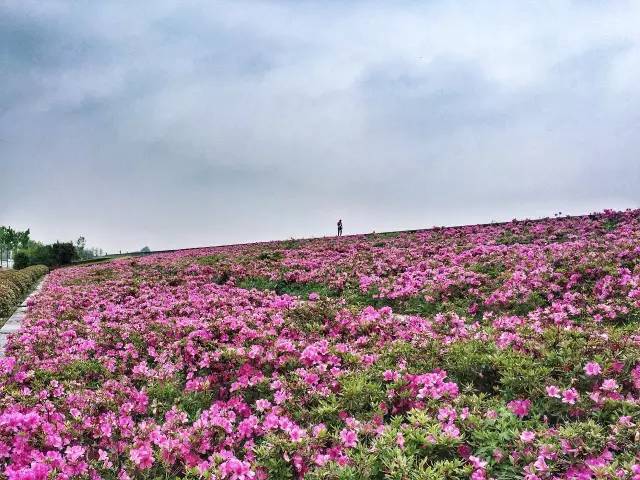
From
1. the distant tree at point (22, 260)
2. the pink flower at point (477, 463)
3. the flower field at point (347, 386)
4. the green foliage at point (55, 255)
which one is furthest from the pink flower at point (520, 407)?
the distant tree at point (22, 260)

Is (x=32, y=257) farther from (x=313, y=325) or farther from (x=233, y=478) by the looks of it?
(x=233, y=478)

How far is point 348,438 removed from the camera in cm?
407

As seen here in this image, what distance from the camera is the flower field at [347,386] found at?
3.88 metres

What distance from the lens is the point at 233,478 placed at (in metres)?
3.69

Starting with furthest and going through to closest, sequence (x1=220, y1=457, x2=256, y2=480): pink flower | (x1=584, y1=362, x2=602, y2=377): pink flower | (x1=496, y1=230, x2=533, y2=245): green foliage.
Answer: (x1=496, y1=230, x2=533, y2=245): green foliage → (x1=584, y1=362, x2=602, y2=377): pink flower → (x1=220, y1=457, x2=256, y2=480): pink flower

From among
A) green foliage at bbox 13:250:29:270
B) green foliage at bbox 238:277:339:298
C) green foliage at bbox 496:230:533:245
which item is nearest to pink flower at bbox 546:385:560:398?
green foliage at bbox 238:277:339:298

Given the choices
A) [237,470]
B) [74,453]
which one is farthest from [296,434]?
[74,453]

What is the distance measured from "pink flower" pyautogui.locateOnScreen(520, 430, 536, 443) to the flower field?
0.13 feet

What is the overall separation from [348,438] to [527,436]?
1314 mm

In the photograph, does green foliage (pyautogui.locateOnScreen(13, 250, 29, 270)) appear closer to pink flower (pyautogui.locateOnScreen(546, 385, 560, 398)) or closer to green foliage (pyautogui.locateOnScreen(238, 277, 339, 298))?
green foliage (pyautogui.locateOnScreen(238, 277, 339, 298))

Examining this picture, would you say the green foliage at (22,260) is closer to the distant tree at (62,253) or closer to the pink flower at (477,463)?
the distant tree at (62,253)

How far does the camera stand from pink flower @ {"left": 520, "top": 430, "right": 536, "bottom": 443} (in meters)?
3.80

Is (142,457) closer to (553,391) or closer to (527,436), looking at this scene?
(527,436)

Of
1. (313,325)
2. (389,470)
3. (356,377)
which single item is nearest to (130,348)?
(313,325)
